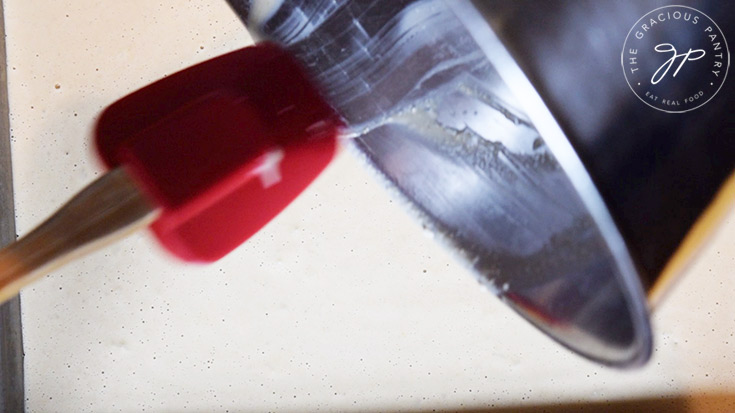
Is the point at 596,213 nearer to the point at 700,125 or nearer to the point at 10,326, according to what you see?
the point at 700,125

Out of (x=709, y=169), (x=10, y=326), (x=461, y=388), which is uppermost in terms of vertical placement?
(x=10, y=326)

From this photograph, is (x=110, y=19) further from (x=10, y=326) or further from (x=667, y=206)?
(x=667, y=206)

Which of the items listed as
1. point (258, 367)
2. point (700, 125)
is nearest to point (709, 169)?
point (700, 125)

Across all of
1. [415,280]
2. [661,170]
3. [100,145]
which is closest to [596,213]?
[661,170]

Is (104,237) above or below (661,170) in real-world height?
above

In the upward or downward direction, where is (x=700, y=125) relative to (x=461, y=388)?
upward

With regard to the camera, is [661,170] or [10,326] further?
[10,326]
